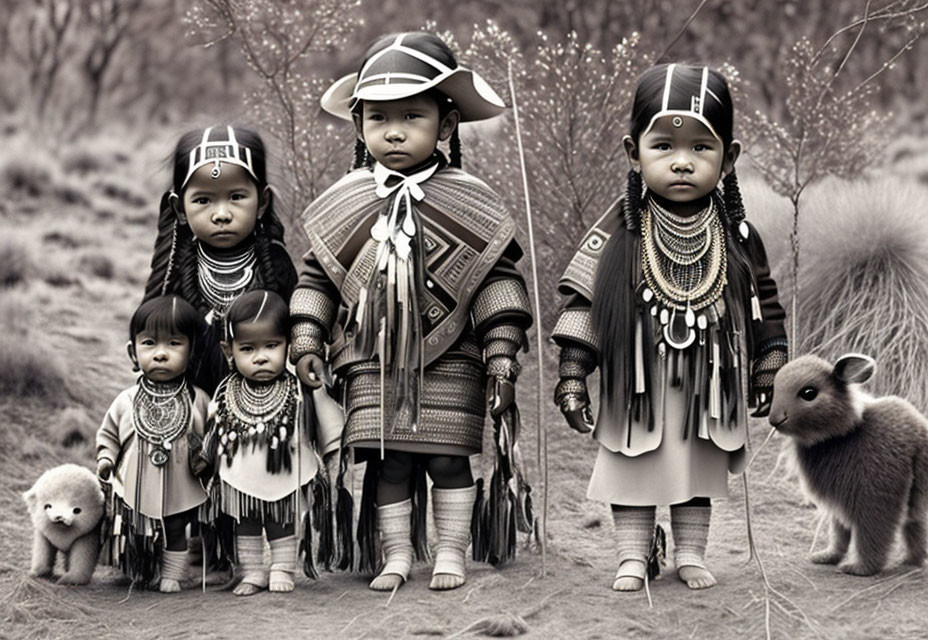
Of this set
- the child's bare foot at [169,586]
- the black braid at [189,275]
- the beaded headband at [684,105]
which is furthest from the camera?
the black braid at [189,275]

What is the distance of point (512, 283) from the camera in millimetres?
4398

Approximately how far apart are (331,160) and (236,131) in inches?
88.5

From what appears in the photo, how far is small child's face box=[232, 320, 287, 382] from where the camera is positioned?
4418mm

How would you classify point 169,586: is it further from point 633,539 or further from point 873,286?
point 873,286

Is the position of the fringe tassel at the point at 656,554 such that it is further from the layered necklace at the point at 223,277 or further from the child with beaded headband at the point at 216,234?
the layered necklace at the point at 223,277

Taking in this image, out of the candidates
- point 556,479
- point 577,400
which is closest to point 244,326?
point 577,400

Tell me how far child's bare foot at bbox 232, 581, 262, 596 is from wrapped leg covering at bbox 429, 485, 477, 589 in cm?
58

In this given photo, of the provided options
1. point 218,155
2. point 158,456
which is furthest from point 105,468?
point 218,155

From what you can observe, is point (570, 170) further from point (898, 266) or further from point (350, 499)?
point (350, 499)

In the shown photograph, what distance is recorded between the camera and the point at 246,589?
4.44 m

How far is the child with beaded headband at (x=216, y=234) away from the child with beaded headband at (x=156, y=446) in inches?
4.0

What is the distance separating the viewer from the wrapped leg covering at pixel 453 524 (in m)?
4.38

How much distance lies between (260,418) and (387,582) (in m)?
0.66

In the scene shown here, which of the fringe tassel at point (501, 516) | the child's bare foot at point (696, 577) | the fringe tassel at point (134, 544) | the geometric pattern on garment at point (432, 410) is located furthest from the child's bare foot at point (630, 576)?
the fringe tassel at point (134, 544)
